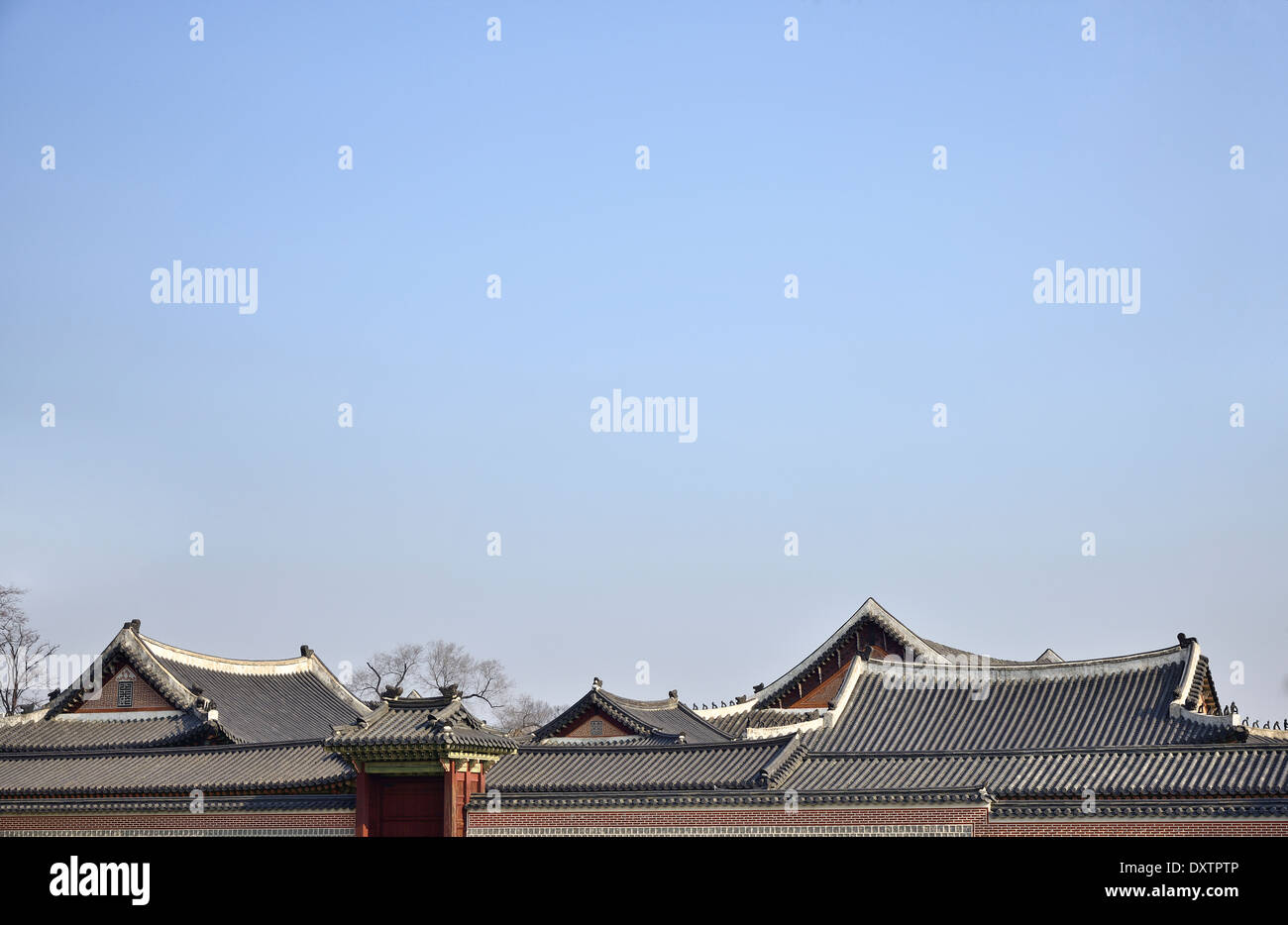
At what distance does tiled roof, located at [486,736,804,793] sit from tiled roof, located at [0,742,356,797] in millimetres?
3871

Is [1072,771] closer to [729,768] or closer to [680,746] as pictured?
[729,768]

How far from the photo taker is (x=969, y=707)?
38.1 m

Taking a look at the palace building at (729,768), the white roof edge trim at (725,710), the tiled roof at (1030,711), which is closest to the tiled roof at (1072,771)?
the palace building at (729,768)

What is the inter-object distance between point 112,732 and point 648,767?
21.7 m

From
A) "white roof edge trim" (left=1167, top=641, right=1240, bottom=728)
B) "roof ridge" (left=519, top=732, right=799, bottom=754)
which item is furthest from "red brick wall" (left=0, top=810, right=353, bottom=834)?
"white roof edge trim" (left=1167, top=641, right=1240, bottom=728)

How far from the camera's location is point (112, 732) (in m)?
43.6

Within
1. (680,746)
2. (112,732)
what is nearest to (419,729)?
(680,746)

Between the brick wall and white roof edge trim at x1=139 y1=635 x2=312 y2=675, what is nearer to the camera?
the brick wall

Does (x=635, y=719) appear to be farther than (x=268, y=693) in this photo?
No

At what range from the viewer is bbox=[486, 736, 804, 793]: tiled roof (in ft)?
94.9
